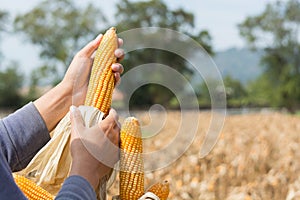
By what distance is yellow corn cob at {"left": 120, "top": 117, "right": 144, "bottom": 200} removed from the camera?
1757mm

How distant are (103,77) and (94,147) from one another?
1.24 feet

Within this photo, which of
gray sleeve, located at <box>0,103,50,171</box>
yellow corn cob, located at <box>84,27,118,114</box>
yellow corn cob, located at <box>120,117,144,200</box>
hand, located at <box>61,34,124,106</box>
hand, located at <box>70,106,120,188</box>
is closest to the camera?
hand, located at <box>70,106,120,188</box>

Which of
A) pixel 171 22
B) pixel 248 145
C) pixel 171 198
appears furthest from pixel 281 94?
pixel 171 198

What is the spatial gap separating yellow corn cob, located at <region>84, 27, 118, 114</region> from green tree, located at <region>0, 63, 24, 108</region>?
39.0m

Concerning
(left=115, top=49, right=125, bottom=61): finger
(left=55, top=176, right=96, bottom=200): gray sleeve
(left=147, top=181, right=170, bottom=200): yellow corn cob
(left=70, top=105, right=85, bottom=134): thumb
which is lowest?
(left=55, top=176, right=96, bottom=200): gray sleeve

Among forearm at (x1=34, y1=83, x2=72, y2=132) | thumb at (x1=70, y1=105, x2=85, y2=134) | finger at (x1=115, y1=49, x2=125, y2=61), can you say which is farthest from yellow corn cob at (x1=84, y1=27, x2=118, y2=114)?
forearm at (x1=34, y1=83, x2=72, y2=132)

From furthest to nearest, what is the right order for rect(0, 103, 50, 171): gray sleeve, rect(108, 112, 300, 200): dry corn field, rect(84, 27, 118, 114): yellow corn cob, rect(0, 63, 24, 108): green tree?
rect(0, 63, 24, 108): green tree, rect(108, 112, 300, 200): dry corn field, rect(0, 103, 50, 171): gray sleeve, rect(84, 27, 118, 114): yellow corn cob

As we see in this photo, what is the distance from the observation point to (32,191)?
1801 millimetres

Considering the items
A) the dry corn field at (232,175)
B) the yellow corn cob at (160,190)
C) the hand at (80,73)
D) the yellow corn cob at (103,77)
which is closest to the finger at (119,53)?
the yellow corn cob at (103,77)

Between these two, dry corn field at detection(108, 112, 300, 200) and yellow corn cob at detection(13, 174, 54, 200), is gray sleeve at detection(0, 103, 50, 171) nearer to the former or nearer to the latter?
yellow corn cob at detection(13, 174, 54, 200)

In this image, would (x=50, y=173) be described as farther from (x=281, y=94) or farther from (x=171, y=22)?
(x=281, y=94)

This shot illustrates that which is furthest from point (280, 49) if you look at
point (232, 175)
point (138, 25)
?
point (232, 175)

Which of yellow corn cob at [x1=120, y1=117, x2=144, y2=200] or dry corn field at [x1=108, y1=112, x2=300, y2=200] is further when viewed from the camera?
dry corn field at [x1=108, y1=112, x2=300, y2=200]

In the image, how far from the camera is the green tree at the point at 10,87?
40250 millimetres
